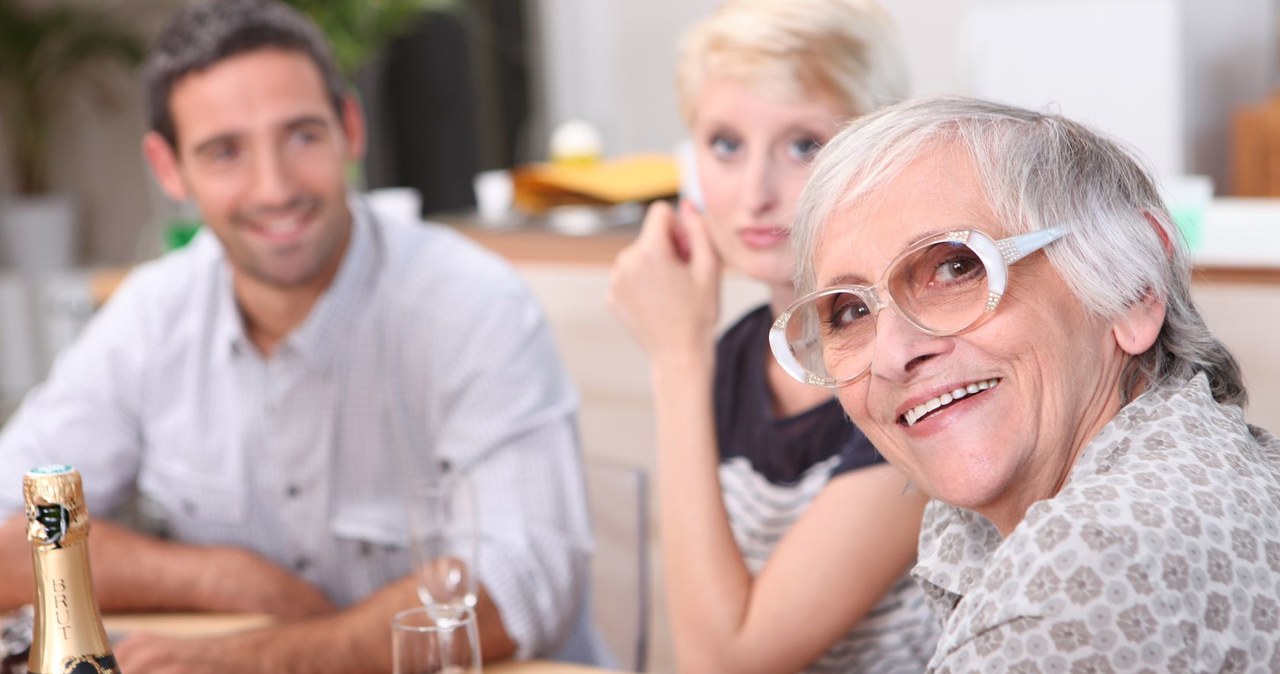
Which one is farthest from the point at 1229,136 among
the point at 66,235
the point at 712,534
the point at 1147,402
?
the point at 66,235

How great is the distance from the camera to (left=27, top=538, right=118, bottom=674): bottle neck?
1026 millimetres

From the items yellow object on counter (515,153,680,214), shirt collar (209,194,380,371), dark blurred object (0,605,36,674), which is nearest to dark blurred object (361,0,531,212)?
yellow object on counter (515,153,680,214)

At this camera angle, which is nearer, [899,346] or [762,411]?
[899,346]

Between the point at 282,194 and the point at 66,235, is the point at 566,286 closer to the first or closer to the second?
the point at 282,194

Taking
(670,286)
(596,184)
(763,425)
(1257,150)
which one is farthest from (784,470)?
(1257,150)

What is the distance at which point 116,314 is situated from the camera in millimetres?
2148

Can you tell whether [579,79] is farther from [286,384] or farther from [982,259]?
[982,259]

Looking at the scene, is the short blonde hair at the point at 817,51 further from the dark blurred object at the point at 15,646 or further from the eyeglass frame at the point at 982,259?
the dark blurred object at the point at 15,646

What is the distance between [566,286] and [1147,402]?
1.71m

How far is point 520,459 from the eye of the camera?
1.78 m

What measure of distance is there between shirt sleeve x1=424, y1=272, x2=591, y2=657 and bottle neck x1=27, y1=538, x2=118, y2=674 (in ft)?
2.00

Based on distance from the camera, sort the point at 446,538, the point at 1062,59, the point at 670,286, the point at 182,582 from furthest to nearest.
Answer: the point at 1062,59
the point at 182,582
the point at 670,286
the point at 446,538

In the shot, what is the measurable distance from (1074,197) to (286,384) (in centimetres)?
136

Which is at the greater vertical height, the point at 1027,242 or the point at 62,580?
the point at 1027,242
